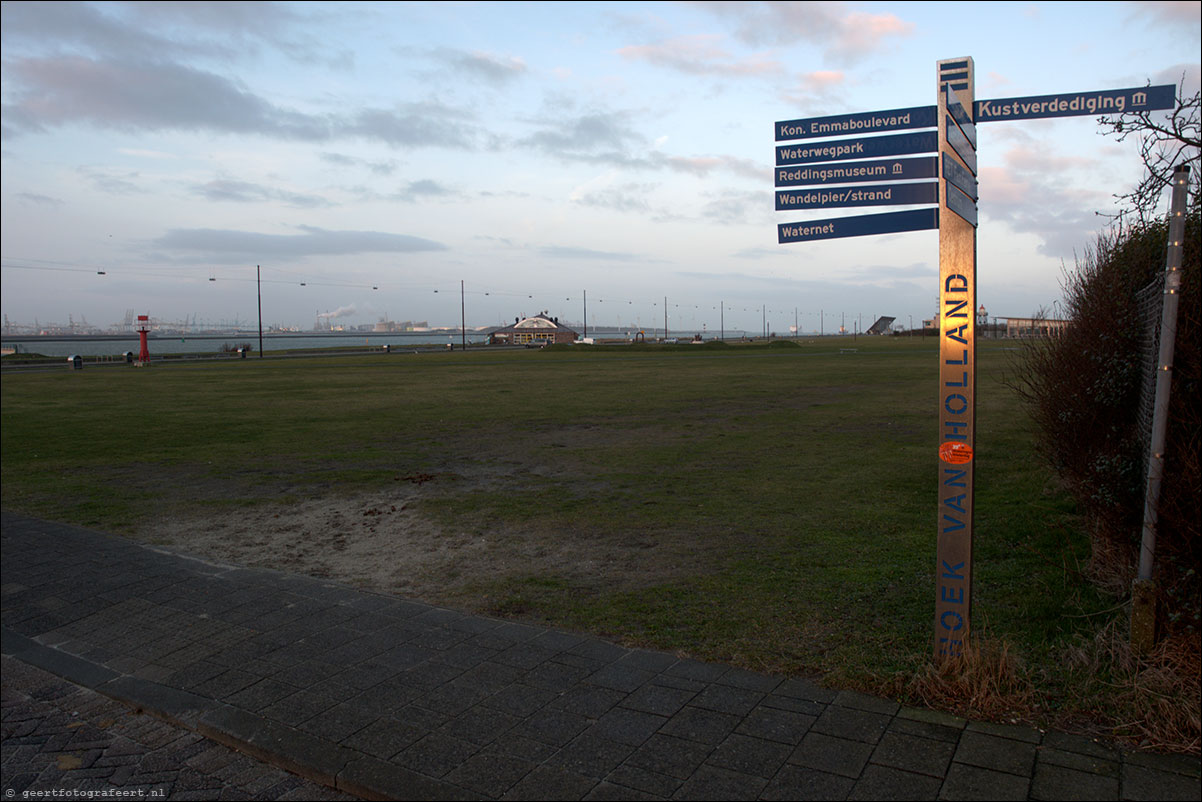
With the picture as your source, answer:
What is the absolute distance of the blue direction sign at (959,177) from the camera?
12.6ft

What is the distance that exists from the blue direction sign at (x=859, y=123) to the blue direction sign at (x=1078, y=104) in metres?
0.24

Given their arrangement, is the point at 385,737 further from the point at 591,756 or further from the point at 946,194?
the point at 946,194

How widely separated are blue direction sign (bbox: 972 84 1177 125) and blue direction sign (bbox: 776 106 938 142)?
0.80ft

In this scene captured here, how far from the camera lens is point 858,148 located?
4180 mm

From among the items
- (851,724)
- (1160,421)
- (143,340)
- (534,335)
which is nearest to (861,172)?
(1160,421)

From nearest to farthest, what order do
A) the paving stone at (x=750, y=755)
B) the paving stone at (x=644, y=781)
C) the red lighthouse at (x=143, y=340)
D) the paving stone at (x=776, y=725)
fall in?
the paving stone at (x=644, y=781), the paving stone at (x=750, y=755), the paving stone at (x=776, y=725), the red lighthouse at (x=143, y=340)

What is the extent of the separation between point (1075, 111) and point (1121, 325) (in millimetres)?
2505

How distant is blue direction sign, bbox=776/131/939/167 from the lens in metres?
4.04

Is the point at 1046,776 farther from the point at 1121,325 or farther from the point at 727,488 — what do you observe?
the point at 727,488

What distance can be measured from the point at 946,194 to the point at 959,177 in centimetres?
19

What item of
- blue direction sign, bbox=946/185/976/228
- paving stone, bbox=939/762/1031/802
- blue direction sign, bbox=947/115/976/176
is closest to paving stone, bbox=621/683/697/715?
paving stone, bbox=939/762/1031/802

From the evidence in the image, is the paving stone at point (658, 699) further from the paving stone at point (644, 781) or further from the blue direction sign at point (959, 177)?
the blue direction sign at point (959, 177)

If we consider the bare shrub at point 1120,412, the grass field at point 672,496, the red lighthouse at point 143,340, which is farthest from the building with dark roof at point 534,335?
the bare shrub at point 1120,412

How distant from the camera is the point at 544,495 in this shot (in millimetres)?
9305
